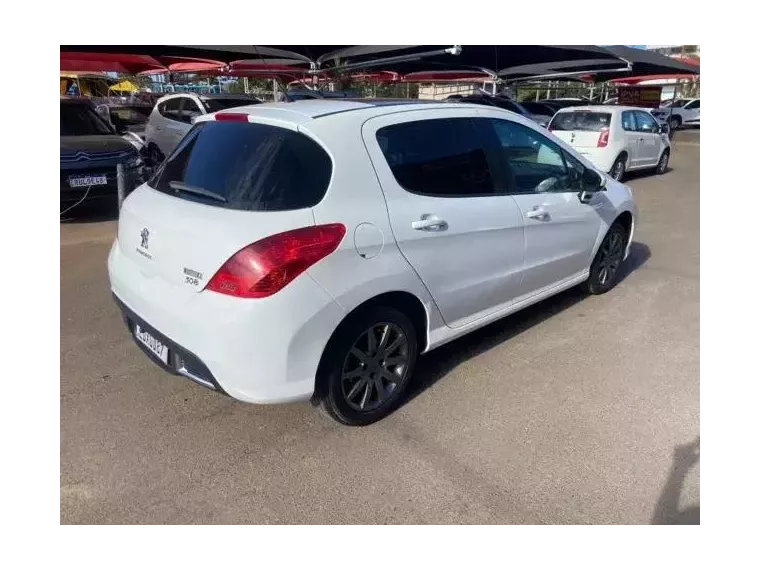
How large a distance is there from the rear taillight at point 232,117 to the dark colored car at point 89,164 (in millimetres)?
3846

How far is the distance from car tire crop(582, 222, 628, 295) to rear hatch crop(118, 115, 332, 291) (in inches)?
119

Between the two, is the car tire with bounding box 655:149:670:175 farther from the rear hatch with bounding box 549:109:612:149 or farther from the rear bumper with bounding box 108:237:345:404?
the rear bumper with bounding box 108:237:345:404

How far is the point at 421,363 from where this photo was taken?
3.67m

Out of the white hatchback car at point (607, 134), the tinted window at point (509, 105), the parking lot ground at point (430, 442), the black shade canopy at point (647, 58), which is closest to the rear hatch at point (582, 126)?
the white hatchback car at point (607, 134)

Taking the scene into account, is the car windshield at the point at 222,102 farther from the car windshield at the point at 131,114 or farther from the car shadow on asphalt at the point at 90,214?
the car windshield at the point at 131,114

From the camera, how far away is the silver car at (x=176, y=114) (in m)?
10.7

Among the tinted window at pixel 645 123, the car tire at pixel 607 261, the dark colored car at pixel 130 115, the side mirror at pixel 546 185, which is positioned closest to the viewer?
the side mirror at pixel 546 185

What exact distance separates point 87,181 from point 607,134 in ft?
31.4

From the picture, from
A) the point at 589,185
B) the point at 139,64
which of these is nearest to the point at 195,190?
the point at 589,185

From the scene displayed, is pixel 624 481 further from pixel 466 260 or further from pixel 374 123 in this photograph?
pixel 374 123

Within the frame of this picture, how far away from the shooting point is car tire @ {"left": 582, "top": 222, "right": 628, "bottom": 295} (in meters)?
A: 4.73

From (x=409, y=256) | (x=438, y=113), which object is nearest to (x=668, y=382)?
(x=409, y=256)

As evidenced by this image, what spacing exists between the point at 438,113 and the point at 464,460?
2019 millimetres

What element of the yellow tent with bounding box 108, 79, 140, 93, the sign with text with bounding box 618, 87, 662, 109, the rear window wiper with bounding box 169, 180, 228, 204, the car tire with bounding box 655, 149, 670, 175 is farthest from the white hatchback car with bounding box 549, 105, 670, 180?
the yellow tent with bounding box 108, 79, 140, 93
